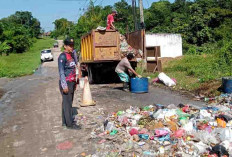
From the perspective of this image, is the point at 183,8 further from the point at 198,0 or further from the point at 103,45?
the point at 103,45

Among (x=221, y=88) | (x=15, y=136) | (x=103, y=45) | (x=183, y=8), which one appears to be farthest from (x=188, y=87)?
(x=183, y=8)

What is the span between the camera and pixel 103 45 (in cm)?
1201

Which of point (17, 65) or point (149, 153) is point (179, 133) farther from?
point (17, 65)

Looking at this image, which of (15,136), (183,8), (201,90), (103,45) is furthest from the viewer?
(183,8)

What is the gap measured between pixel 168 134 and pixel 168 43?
79.0ft

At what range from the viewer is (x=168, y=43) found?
2831 centimetres

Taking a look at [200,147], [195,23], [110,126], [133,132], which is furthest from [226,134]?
[195,23]

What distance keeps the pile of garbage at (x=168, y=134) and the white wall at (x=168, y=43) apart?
71.8 ft

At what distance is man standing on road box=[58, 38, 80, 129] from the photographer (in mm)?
5937

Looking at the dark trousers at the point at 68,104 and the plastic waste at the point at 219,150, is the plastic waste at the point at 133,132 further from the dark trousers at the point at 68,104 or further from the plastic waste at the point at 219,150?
the dark trousers at the point at 68,104

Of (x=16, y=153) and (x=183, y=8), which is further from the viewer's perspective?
(x=183, y=8)

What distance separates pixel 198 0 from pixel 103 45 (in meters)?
27.2

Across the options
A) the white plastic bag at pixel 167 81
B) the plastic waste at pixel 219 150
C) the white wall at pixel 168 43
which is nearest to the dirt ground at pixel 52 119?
the white plastic bag at pixel 167 81

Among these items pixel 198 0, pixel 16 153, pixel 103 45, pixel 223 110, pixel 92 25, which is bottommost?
pixel 16 153
